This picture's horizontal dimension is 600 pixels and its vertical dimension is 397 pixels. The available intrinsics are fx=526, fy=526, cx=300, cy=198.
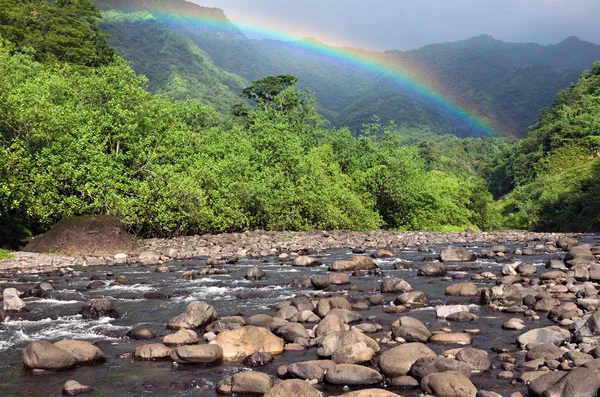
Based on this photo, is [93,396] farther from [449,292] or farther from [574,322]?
[449,292]

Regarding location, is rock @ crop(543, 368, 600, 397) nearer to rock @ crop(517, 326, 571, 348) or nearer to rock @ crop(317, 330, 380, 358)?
rock @ crop(517, 326, 571, 348)

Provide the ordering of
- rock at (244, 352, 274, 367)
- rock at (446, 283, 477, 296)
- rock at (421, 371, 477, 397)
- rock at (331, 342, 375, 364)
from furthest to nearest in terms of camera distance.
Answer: rock at (446, 283, 477, 296)
rock at (244, 352, 274, 367)
rock at (331, 342, 375, 364)
rock at (421, 371, 477, 397)

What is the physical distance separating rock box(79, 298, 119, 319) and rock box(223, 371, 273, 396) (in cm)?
838

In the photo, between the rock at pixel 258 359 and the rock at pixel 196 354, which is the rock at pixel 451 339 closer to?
the rock at pixel 258 359

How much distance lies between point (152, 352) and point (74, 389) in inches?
100

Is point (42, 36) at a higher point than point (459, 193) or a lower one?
higher

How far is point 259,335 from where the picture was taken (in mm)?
14016

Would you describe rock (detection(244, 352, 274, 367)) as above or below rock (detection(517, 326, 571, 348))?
below

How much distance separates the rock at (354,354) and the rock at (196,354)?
2959 millimetres

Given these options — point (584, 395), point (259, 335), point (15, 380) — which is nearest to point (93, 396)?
point (15, 380)

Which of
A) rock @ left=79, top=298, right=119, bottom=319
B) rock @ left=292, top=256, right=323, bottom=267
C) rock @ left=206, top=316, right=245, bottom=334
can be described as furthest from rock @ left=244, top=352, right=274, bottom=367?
rock @ left=292, top=256, right=323, bottom=267

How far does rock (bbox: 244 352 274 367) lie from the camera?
13.0 metres

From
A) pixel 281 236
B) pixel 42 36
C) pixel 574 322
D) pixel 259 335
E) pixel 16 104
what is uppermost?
pixel 42 36

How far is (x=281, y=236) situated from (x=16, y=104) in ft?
76.4
